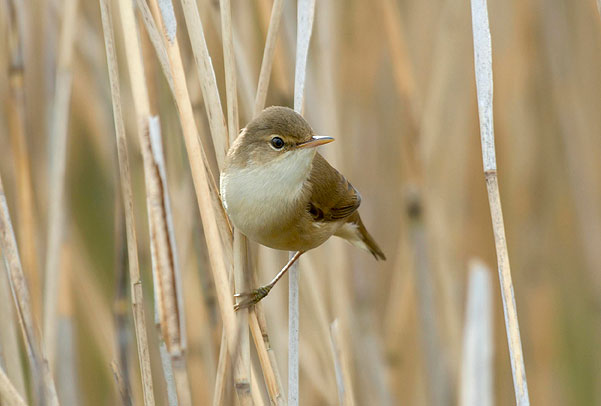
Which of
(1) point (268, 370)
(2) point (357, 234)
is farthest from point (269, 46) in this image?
(2) point (357, 234)

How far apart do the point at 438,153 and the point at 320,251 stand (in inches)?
27.8

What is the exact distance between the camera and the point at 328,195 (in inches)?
78.4

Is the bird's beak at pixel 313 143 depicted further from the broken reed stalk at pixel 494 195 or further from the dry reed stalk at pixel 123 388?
the dry reed stalk at pixel 123 388

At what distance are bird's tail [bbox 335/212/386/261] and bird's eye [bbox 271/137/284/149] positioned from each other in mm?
519

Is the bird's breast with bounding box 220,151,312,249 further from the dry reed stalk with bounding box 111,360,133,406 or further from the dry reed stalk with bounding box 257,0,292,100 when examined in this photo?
the dry reed stalk with bounding box 111,360,133,406

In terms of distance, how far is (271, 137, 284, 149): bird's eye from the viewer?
178 centimetres

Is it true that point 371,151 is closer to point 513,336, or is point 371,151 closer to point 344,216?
point 344,216

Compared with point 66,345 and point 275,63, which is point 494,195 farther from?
point 66,345

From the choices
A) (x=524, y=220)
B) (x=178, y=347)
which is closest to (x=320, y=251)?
(x=524, y=220)

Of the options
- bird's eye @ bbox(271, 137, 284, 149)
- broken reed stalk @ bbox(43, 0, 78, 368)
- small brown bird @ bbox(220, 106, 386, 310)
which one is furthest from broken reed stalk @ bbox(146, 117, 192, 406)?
broken reed stalk @ bbox(43, 0, 78, 368)

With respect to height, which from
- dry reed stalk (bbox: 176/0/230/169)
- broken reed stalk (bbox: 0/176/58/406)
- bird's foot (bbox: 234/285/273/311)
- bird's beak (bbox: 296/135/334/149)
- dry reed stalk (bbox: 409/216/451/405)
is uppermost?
dry reed stalk (bbox: 176/0/230/169)

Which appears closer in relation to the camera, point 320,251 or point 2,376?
point 2,376

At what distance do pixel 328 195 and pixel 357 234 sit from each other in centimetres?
37

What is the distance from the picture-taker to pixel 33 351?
4.94 ft
